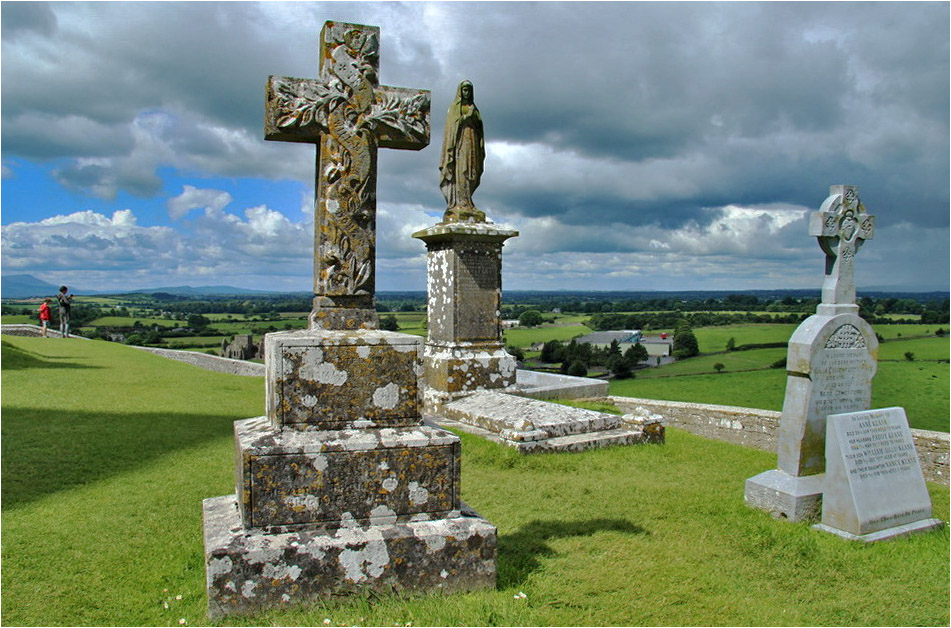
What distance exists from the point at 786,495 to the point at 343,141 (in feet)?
17.2

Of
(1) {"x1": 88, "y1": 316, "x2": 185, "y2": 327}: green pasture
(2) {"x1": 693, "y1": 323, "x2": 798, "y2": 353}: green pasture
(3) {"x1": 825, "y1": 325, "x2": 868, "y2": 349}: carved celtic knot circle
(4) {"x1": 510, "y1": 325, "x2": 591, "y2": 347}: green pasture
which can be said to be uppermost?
(3) {"x1": 825, "y1": 325, "x2": 868, "y2": 349}: carved celtic knot circle

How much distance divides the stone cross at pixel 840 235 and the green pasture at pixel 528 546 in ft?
8.00

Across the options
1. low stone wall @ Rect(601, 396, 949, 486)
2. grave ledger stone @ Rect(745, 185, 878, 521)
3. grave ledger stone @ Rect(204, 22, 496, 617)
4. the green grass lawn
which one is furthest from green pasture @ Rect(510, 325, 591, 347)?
grave ledger stone @ Rect(204, 22, 496, 617)

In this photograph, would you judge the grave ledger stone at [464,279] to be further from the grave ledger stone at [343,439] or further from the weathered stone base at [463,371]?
the grave ledger stone at [343,439]

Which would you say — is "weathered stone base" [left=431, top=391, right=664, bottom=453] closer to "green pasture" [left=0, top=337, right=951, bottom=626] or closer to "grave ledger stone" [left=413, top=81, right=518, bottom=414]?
"green pasture" [left=0, top=337, right=951, bottom=626]

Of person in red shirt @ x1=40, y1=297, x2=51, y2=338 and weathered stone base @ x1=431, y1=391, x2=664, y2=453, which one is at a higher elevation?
→ person in red shirt @ x1=40, y1=297, x2=51, y2=338

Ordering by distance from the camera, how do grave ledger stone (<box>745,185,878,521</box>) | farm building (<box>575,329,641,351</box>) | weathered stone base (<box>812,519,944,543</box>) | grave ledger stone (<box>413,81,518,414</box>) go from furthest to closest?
farm building (<box>575,329,641,351</box>)
grave ledger stone (<box>413,81,518,414</box>)
grave ledger stone (<box>745,185,878,521</box>)
weathered stone base (<box>812,519,944,543</box>)

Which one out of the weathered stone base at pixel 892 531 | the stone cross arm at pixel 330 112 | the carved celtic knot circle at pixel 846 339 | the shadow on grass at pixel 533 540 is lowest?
the weathered stone base at pixel 892 531

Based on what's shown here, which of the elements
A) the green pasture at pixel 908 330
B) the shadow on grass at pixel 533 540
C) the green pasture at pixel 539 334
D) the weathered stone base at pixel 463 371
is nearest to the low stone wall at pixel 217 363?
the green pasture at pixel 539 334

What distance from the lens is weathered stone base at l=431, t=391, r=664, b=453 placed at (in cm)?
855

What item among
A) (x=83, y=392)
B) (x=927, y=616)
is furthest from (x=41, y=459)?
(x=927, y=616)

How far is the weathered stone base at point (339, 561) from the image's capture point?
3658 mm

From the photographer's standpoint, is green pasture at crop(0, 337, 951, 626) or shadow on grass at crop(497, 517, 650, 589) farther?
shadow on grass at crop(497, 517, 650, 589)

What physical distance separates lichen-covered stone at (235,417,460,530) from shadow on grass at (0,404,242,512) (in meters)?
3.24
